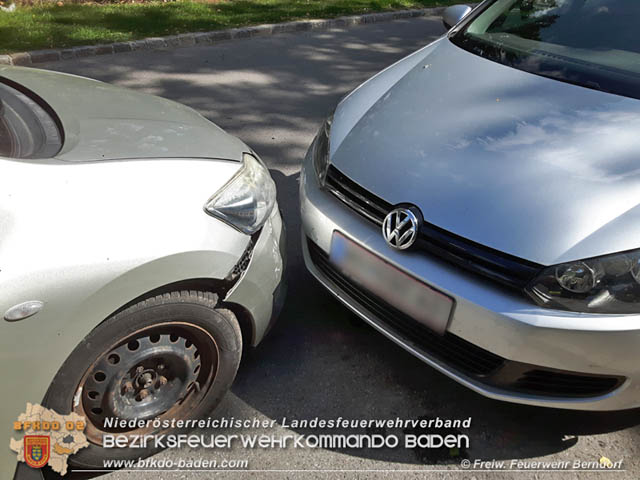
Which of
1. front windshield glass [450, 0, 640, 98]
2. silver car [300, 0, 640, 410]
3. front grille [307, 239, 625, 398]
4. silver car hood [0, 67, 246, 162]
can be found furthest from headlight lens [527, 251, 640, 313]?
silver car hood [0, 67, 246, 162]

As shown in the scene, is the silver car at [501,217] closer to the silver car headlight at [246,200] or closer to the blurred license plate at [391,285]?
the blurred license plate at [391,285]

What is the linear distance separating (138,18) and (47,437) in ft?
20.6

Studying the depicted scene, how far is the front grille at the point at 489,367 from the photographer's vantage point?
1630 millimetres

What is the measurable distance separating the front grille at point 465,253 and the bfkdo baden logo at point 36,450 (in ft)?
4.05

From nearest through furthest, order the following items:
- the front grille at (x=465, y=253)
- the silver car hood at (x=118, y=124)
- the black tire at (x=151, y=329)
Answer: the black tire at (x=151, y=329), the front grille at (x=465, y=253), the silver car hood at (x=118, y=124)

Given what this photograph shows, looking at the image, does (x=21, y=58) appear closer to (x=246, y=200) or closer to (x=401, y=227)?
(x=246, y=200)

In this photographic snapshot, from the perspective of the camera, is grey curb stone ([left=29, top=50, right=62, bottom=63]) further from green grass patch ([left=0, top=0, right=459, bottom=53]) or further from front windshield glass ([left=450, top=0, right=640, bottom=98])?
front windshield glass ([left=450, top=0, right=640, bottom=98])

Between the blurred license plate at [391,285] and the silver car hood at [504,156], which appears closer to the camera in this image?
the silver car hood at [504,156]

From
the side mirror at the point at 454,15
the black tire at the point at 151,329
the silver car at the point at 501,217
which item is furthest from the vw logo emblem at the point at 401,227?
the side mirror at the point at 454,15

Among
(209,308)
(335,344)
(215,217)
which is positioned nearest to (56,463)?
(209,308)

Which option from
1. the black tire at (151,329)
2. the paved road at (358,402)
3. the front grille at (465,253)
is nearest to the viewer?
the black tire at (151,329)

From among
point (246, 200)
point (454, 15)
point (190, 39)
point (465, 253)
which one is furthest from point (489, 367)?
point (190, 39)

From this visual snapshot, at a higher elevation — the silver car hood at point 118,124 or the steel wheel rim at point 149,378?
the silver car hood at point 118,124

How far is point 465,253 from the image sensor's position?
5.38 feet
